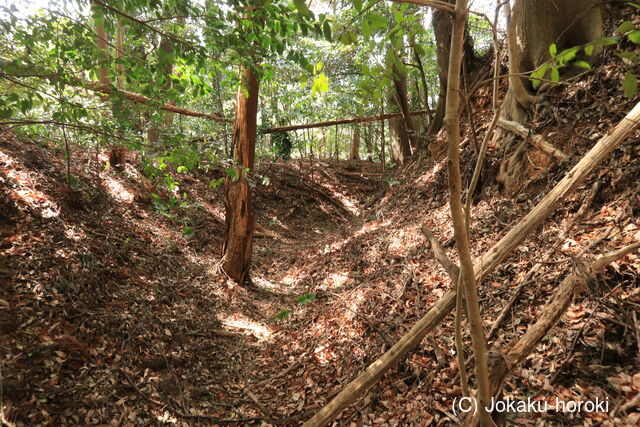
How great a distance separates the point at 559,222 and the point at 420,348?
187 centimetres

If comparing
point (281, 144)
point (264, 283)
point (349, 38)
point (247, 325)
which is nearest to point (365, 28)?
point (349, 38)

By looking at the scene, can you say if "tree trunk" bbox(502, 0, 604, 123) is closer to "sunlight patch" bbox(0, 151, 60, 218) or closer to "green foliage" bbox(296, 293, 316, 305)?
"green foliage" bbox(296, 293, 316, 305)

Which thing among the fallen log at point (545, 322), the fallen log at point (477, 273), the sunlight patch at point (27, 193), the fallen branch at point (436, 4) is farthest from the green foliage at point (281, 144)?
the fallen branch at point (436, 4)

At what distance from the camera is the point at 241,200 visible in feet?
19.0

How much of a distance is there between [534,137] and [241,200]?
4418 mm

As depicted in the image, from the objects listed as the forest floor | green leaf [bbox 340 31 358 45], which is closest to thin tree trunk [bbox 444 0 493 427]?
green leaf [bbox 340 31 358 45]

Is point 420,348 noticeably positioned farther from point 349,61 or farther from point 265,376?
point 349,61

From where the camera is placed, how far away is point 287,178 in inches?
459

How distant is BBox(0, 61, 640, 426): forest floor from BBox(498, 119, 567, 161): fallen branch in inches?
4.2

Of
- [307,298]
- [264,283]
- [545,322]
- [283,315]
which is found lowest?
[264,283]

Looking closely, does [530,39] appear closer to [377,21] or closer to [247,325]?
[377,21]

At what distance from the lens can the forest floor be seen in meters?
2.40

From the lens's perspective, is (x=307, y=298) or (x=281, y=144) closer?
(x=307, y=298)

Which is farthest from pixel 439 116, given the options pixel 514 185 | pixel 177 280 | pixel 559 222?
pixel 177 280
